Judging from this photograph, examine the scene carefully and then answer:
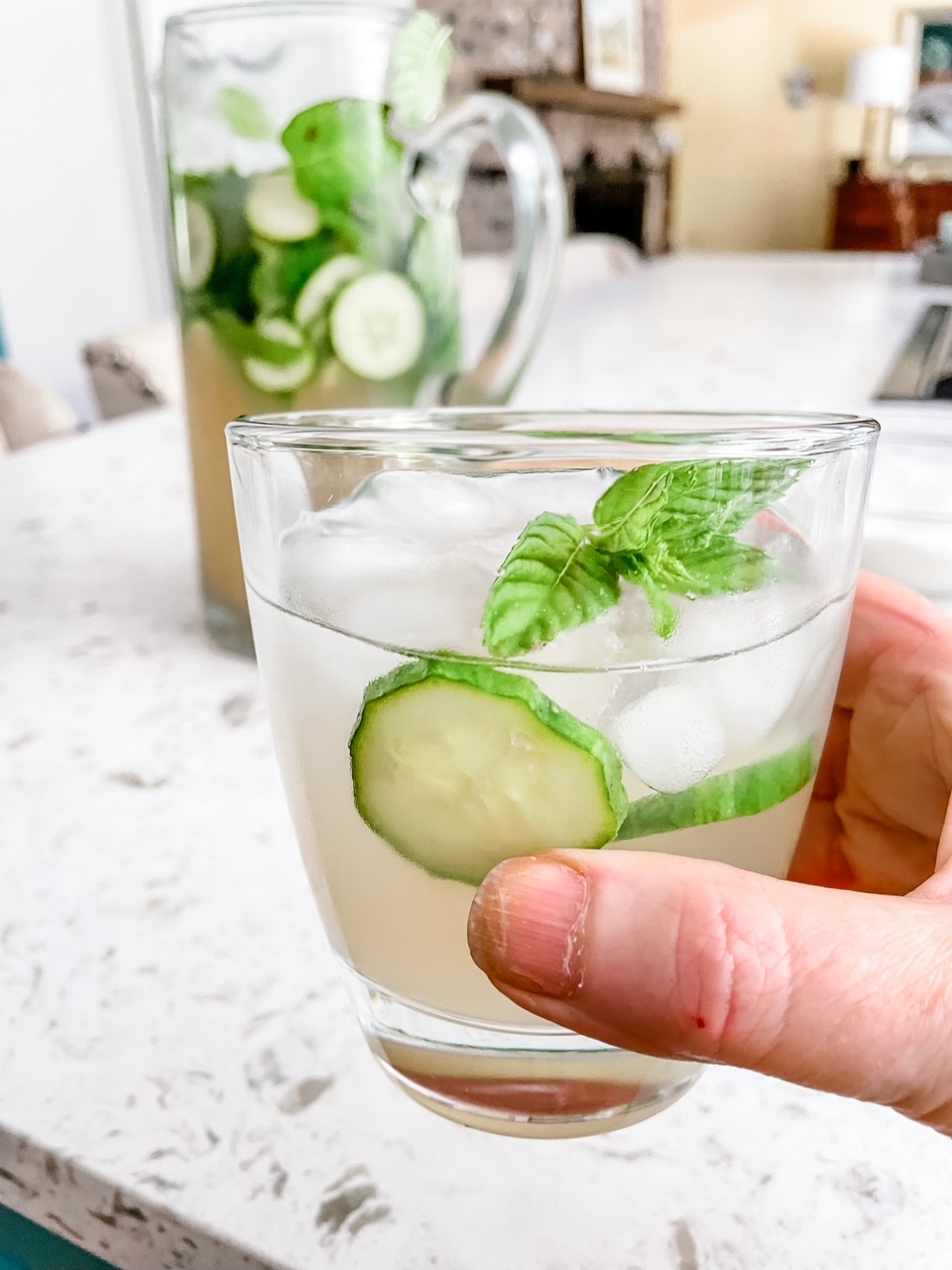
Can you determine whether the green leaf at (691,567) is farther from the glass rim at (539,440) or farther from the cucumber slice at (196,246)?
the cucumber slice at (196,246)

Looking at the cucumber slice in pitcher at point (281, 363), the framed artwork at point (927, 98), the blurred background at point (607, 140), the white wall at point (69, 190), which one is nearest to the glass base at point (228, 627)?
the cucumber slice in pitcher at point (281, 363)

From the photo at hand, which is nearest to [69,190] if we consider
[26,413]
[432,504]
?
[26,413]

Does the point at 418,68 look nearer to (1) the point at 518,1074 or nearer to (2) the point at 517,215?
(2) the point at 517,215

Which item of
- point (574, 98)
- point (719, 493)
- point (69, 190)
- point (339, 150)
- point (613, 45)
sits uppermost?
point (613, 45)

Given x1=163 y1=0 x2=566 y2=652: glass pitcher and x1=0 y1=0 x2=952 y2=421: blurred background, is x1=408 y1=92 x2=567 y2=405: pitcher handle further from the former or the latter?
x1=0 y1=0 x2=952 y2=421: blurred background

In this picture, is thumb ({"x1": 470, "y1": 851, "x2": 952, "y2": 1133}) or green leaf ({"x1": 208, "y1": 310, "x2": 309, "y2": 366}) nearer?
thumb ({"x1": 470, "y1": 851, "x2": 952, "y2": 1133})

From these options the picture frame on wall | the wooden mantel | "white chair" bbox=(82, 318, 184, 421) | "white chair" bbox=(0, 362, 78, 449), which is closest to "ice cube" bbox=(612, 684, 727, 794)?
"white chair" bbox=(82, 318, 184, 421)
